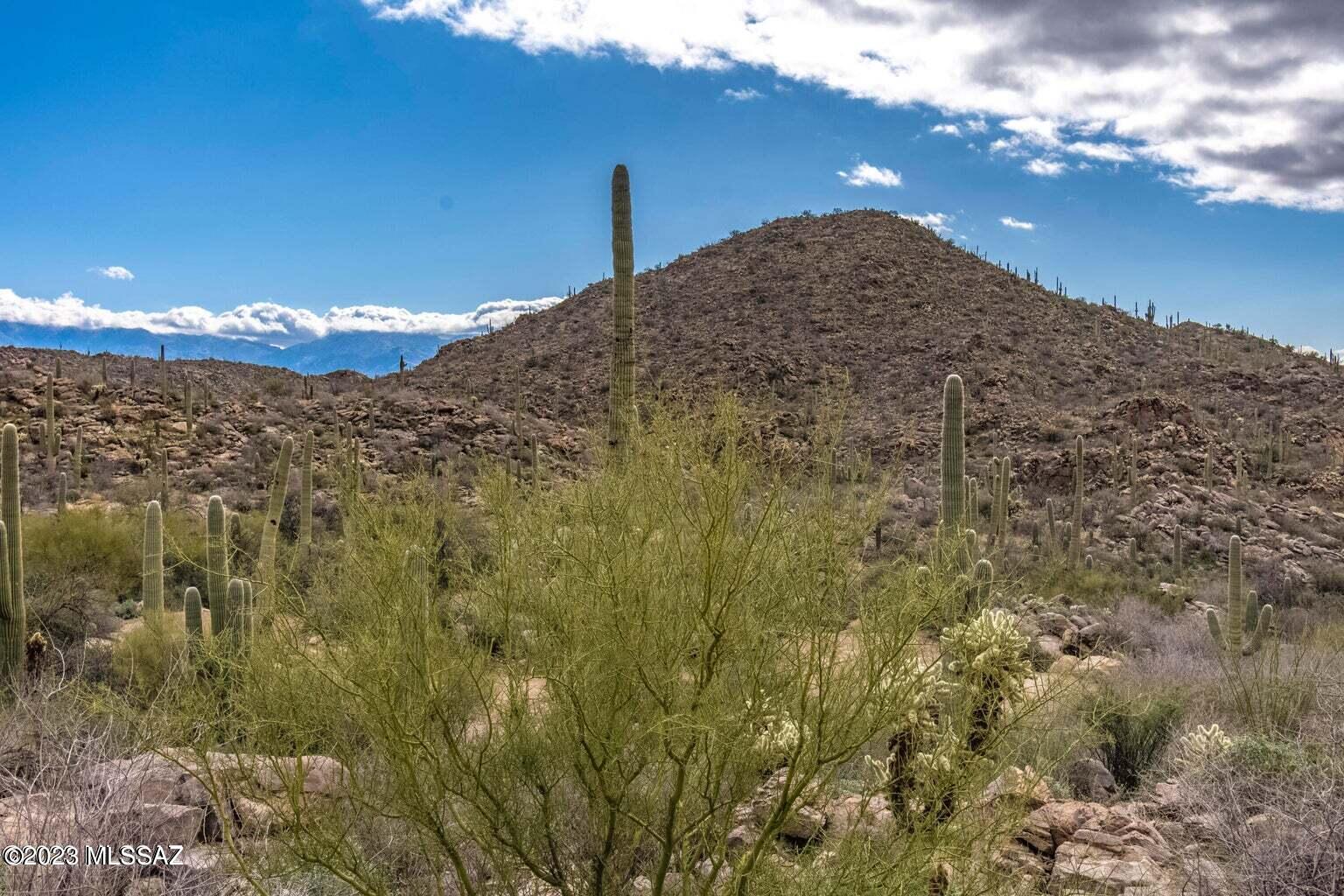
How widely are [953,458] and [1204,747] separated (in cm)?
360

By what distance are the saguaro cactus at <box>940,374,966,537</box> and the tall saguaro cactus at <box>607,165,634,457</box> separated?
3.29 m

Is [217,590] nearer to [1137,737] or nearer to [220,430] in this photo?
[1137,737]

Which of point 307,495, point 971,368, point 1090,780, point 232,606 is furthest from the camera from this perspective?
point 971,368

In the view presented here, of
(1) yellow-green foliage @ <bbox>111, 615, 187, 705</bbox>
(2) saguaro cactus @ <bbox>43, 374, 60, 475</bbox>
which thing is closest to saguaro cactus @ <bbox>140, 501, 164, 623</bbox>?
(1) yellow-green foliage @ <bbox>111, 615, 187, 705</bbox>

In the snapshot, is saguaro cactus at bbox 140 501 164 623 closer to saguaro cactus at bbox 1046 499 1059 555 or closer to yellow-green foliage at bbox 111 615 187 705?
yellow-green foliage at bbox 111 615 187 705

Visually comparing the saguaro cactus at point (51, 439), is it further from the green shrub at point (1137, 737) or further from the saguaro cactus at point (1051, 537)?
the saguaro cactus at point (1051, 537)

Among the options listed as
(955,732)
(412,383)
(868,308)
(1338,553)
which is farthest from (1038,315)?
(955,732)

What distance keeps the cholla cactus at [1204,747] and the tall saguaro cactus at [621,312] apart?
4617mm

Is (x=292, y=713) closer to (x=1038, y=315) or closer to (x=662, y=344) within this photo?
(x=662, y=344)

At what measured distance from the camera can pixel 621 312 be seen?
8.03 m

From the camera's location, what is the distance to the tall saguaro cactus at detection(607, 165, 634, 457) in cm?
723

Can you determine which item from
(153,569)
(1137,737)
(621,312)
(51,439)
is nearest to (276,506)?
(153,569)

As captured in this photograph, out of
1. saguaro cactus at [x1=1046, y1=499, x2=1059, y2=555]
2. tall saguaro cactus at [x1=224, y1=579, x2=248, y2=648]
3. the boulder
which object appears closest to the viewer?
the boulder

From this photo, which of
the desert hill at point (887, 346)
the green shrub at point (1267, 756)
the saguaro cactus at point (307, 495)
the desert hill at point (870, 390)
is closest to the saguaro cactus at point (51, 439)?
the desert hill at point (870, 390)
